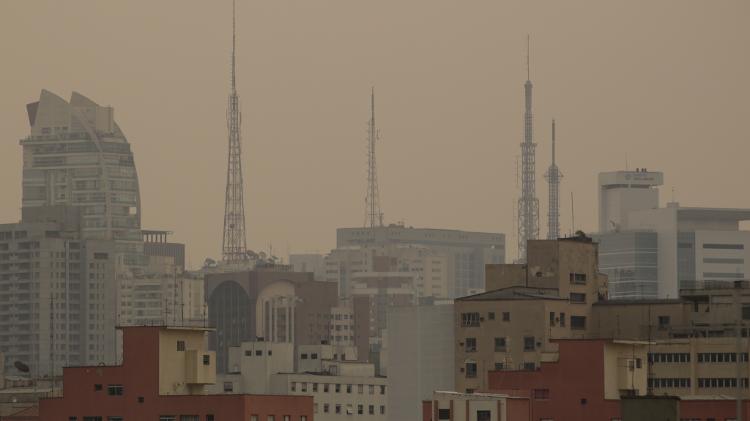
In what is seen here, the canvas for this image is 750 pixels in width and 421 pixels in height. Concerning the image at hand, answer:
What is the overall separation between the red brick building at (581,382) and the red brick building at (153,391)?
13609mm

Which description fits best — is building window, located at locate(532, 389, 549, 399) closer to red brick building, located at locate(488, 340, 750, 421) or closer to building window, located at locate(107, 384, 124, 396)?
red brick building, located at locate(488, 340, 750, 421)

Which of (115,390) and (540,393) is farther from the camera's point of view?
(540,393)

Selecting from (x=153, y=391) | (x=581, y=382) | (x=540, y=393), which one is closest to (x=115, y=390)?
(x=153, y=391)

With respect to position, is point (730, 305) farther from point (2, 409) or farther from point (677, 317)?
point (2, 409)

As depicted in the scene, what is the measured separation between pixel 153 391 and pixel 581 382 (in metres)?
22.7

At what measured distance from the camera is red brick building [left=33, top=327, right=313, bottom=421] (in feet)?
461

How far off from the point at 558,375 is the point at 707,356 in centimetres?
3865

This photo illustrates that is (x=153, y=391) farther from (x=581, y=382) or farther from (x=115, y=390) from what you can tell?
(x=581, y=382)

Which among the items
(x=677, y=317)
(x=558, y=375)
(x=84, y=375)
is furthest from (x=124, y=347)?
(x=677, y=317)

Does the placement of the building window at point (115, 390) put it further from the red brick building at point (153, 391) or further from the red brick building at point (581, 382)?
the red brick building at point (581, 382)

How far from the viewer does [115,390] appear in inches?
5600

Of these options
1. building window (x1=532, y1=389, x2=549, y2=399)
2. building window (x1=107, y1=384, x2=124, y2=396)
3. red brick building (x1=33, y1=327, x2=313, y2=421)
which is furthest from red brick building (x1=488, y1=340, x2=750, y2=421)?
building window (x1=107, y1=384, x2=124, y2=396)

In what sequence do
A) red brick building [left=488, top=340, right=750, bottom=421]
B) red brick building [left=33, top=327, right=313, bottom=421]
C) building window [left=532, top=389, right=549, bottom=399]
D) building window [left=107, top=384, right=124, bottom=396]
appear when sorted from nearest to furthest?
red brick building [left=33, top=327, right=313, bottom=421]
building window [left=107, top=384, right=124, bottom=396]
red brick building [left=488, top=340, right=750, bottom=421]
building window [left=532, top=389, right=549, bottom=399]

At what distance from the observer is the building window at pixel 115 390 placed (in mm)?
142000
